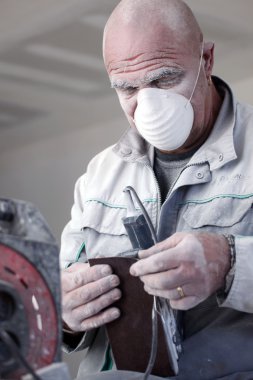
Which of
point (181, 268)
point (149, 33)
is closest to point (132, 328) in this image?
point (181, 268)

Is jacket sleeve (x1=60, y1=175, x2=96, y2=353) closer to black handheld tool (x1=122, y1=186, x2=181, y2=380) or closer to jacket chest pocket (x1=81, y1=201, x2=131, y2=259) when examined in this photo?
jacket chest pocket (x1=81, y1=201, x2=131, y2=259)

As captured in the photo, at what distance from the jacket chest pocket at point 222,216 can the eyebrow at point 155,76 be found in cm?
30

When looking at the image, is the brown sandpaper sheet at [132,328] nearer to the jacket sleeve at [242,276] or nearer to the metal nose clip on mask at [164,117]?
the jacket sleeve at [242,276]

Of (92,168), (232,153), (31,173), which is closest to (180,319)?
(232,153)

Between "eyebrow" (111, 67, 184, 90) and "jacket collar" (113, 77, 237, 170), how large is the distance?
16cm

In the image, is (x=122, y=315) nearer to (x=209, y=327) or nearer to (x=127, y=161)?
(x=209, y=327)

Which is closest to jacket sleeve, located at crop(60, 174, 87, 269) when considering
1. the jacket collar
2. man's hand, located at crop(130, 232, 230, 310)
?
the jacket collar

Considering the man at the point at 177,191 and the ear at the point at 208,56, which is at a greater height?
the ear at the point at 208,56

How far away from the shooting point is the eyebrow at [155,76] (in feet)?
5.48

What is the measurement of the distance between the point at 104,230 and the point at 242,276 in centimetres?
45

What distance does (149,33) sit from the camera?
1.71m

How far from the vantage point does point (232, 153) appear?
1.66 m

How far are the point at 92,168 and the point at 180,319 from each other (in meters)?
0.54

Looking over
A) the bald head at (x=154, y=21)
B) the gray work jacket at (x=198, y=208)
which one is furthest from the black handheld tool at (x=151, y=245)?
the bald head at (x=154, y=21)
